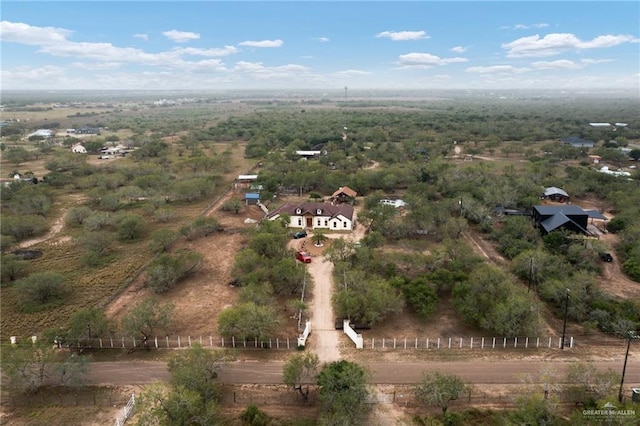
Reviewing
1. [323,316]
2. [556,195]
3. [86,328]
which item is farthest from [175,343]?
[556,195]

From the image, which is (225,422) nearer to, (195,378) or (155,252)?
(195,378)

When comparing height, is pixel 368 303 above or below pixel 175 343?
above

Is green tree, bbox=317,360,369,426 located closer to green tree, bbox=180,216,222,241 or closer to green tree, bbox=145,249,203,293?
green tree, bbox=145,249,203,293

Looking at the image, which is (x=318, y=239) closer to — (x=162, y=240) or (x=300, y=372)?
(x=162, y=240)

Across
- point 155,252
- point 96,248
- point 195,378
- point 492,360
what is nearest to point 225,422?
point 195,378

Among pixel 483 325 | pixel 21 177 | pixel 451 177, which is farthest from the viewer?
pixel 21 177
